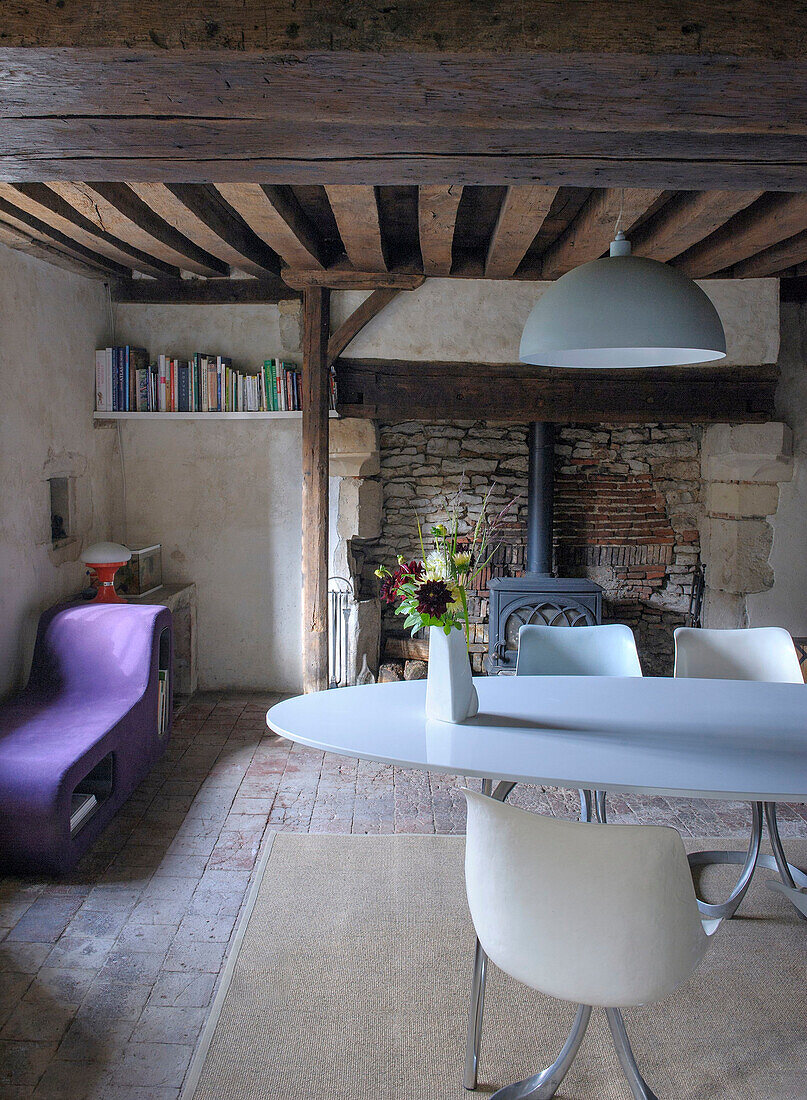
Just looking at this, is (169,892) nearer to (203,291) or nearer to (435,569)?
(435,569)

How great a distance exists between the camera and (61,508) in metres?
4.58

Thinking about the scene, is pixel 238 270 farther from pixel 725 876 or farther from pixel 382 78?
pixel 725 876

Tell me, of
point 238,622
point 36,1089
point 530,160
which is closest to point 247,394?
point 238,622

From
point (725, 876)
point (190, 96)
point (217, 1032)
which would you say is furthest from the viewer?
point (725, 876)

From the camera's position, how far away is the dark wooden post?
4730mm

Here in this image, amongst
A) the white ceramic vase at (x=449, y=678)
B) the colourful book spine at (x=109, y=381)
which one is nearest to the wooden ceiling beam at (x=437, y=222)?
the white ceramic vase at (x=449, y=678)

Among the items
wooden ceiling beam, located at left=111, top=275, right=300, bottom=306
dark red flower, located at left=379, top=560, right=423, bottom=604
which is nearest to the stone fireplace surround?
wooden ceiling beam, located at left=111, top=275, right=300, bottom=306

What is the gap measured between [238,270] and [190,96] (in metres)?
3.35

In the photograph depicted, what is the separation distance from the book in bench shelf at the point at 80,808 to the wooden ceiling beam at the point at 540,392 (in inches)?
103

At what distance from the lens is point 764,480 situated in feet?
16.9

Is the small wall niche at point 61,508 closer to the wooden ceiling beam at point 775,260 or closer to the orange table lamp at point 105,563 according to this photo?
the orange table lamp at point 105,563

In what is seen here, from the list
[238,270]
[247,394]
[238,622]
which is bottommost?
[238,622]

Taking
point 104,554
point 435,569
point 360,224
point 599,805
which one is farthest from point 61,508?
point 599,805

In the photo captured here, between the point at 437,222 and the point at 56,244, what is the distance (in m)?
1.87
